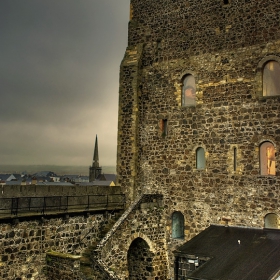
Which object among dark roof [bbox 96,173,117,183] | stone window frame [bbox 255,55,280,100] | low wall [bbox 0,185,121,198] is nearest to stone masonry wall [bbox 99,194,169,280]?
low wall [bbox 0,185,121,198]

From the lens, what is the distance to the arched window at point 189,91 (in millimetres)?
16453

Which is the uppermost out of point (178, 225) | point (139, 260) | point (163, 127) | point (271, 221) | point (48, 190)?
point (163, 127)

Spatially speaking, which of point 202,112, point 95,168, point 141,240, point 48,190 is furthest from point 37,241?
point 95,168

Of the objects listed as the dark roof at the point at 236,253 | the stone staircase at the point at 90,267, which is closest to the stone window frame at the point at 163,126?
the dark roof at the point at 236,253

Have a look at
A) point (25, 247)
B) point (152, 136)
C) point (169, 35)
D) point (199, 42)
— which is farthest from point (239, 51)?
point (25, 247)

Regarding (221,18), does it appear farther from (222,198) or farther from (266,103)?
(222,198)

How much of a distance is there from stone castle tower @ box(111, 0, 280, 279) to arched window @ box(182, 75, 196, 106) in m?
0.04

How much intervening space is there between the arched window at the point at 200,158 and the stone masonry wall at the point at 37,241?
16.1 ft

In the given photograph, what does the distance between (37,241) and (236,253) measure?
6539 mm

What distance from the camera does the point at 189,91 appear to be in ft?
54.5

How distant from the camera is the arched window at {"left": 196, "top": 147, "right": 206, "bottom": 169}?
15.8m

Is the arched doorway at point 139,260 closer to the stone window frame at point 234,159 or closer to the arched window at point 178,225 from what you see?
the arched window at point 178,225

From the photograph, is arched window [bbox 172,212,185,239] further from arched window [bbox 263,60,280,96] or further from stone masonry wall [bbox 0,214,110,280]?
arched window [bbox 263,60,280,96]

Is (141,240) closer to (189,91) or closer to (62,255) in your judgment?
(62,255)
